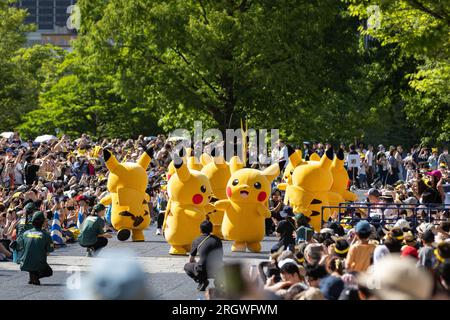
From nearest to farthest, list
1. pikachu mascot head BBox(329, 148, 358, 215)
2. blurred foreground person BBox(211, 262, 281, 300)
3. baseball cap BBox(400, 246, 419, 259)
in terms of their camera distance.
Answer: blurred foreground person BBox(211, 262, 281, 300), baseball cap BBox(400, 246, 419, 259), pikachu mascot head BBox(329, 148, 358, 215)

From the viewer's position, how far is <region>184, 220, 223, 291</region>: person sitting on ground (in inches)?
574

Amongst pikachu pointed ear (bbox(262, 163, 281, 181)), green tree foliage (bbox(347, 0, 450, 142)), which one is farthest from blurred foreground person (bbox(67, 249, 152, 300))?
pikachu pointed ear (bbox(262, 163, 281, 181))

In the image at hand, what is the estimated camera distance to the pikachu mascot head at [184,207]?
19578 millimetres

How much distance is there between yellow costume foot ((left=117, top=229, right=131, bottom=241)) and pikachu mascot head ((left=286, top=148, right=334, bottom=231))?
3858 mm

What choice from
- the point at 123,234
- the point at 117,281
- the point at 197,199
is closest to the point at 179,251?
the point at 197,199

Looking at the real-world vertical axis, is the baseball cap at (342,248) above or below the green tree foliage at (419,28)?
below

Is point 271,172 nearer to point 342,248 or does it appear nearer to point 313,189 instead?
point 313,189

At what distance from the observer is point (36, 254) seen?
1595 centimetres

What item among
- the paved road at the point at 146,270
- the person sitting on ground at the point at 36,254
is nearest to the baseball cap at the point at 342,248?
the paved road at the point at 146,270

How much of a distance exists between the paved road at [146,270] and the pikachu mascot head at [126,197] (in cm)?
46

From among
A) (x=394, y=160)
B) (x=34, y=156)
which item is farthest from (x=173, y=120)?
(x=34, y=156)

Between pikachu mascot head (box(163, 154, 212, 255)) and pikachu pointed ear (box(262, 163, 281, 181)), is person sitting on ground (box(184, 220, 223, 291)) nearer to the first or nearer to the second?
pikachu mascot head (box(163, 154, 212, 255))

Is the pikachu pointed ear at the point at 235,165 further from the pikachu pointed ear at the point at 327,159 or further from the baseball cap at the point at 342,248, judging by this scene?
the baseball cap at the point at 342,248
